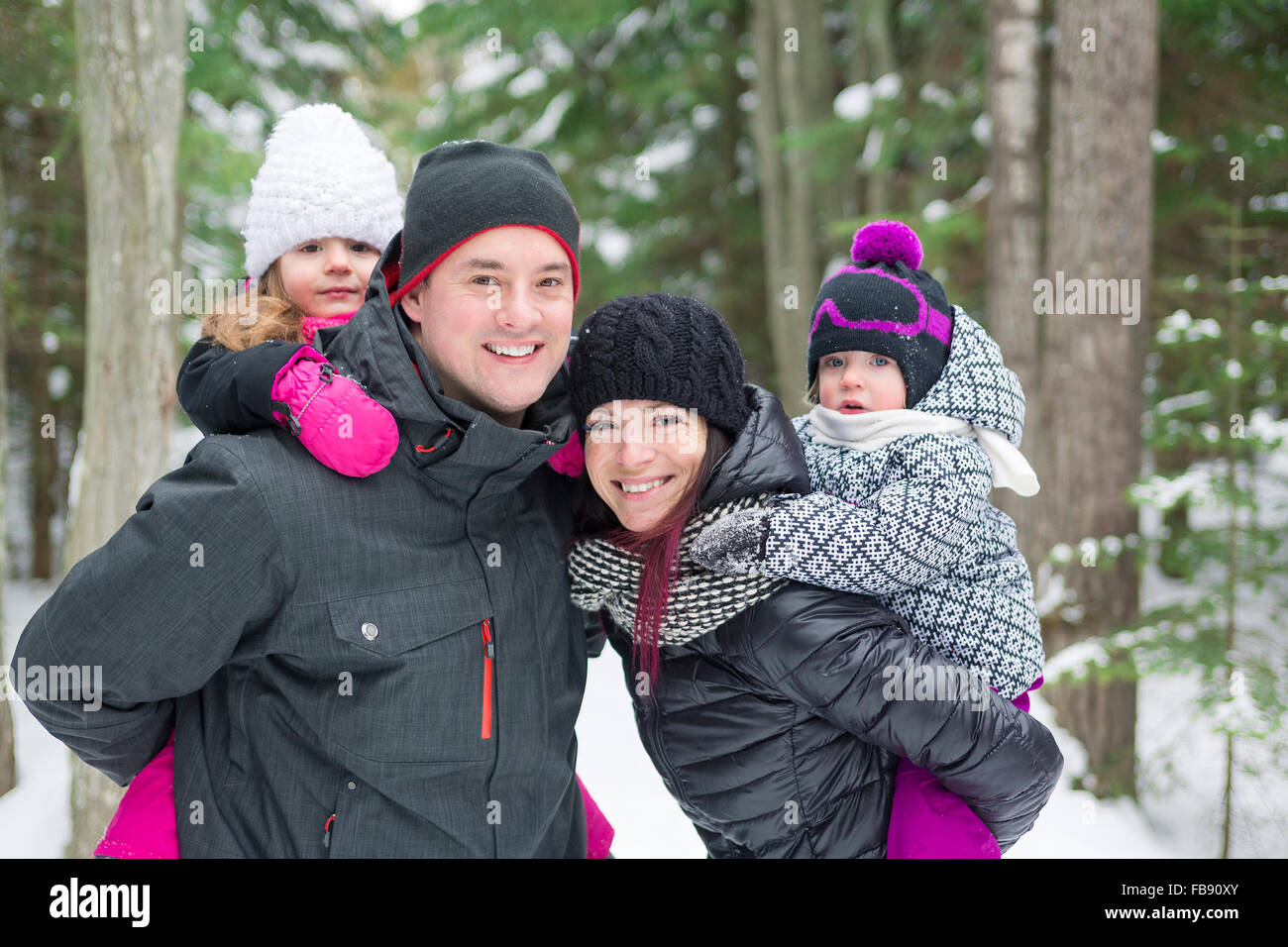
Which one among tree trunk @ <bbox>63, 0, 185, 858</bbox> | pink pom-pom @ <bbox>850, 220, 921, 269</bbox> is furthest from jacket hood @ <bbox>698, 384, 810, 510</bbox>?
tree trunk @ <bbox>63, 0, 185, 858</bbox>

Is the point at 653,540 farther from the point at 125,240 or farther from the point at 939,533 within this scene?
the point at 125,240

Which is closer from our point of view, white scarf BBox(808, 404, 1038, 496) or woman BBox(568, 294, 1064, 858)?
woman BBox(568, 294, 1064, 858)

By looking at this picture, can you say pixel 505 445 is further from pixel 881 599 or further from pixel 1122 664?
pixel 1122 664

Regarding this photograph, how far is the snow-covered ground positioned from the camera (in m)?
5.16

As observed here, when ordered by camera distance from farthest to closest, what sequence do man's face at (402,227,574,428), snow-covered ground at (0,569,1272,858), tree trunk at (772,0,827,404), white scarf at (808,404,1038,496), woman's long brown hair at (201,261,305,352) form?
tree trunk at (772,0,827,404) → snow-covered ground at (0,569,1272,858) → white scarf at (808,404,1038,496) → woman's long brown hair at (201,261,305,352) → man's face at (402,227,574,428)

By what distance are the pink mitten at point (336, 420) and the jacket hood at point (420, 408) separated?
0.20 feet

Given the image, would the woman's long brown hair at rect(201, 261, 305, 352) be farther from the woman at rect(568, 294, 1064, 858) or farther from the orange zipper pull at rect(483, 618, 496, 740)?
the orange zipper pull at rect(483, 618, 496, 740)

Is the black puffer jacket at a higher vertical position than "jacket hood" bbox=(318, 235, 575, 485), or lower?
lower

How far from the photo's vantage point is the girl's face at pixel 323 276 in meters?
2.64

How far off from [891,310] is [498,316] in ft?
3.70

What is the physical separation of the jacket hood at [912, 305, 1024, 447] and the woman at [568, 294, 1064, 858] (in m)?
0.44

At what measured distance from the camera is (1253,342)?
223 inches

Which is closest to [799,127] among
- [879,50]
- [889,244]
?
[879,50]
